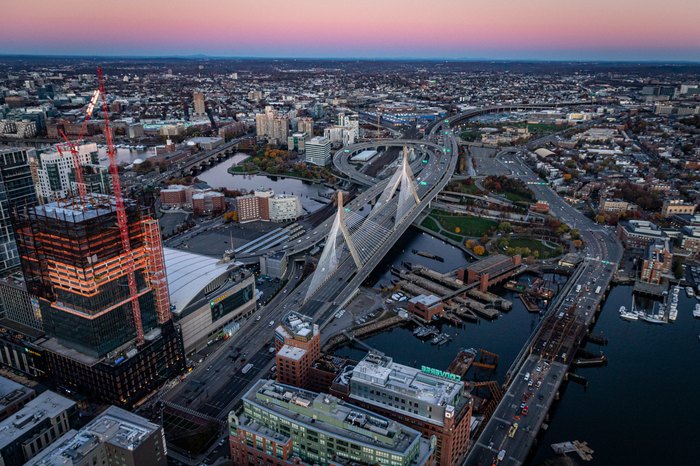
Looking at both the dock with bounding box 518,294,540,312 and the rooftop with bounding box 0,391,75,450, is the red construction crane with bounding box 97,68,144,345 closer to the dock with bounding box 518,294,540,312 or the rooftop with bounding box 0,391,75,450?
the rooftop with bounding box 0,391,75,450

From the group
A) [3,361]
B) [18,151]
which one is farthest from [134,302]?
[18,151]

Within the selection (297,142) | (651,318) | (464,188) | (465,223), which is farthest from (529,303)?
(297,142)

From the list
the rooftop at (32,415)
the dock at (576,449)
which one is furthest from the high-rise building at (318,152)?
the dock at (576,449)

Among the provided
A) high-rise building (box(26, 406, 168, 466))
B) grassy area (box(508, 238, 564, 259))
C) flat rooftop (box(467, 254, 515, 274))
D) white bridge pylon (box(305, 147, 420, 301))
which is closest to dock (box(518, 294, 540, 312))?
flat rooftop (box(467, 254, 515, 274))

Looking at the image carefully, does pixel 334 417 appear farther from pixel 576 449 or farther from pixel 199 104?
pixel 199 104

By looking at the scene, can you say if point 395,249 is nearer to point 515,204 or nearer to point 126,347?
point 515,204

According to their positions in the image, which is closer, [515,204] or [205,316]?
[205,316]
